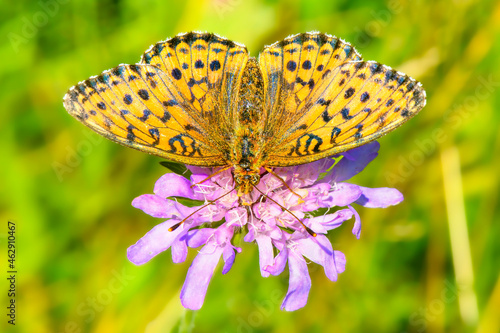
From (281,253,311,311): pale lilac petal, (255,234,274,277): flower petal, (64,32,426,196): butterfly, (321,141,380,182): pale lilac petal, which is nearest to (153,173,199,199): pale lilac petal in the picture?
(64,32,426,196): butterfly

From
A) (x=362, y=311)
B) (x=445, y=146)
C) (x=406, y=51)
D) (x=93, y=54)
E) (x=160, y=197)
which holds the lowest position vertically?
(x=362, y=311)

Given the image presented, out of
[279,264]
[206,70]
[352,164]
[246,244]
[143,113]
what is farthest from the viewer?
[246,244]

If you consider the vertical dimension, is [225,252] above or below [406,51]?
below

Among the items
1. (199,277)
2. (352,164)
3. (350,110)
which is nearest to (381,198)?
(352,164)

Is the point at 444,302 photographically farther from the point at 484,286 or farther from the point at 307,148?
the point at 307,148

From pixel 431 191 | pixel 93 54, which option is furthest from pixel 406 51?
pixel 93 54

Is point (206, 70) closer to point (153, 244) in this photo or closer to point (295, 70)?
point (295, 70)
